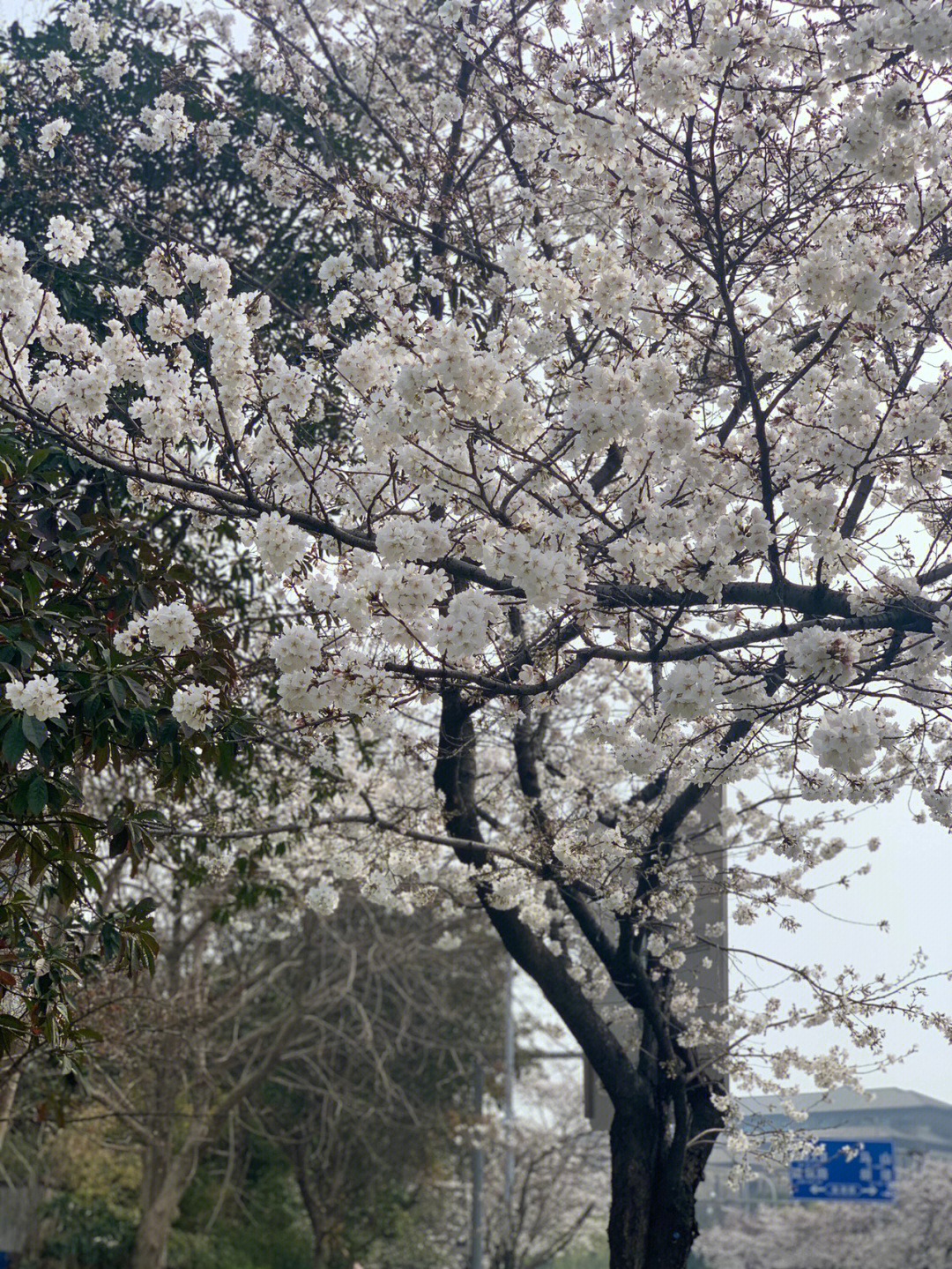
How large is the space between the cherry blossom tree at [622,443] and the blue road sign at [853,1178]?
4.33m

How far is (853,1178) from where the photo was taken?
9.60 m

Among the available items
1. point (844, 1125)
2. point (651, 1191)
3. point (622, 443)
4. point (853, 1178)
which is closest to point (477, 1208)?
point (853, 1178)

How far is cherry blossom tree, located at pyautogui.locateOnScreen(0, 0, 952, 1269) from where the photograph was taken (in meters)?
2.77

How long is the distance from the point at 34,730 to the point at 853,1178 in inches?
361

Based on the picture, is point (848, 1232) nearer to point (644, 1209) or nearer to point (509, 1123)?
point (509, 1123)

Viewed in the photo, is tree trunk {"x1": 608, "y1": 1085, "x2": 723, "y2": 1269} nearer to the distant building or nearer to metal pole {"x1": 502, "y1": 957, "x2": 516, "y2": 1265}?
the distant building

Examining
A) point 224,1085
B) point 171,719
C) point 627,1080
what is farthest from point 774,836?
point 224,1085

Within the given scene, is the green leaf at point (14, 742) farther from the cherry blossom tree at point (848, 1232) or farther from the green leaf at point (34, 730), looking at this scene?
the cherry blossom tree at point (848, 1232)

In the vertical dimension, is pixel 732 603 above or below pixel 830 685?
above

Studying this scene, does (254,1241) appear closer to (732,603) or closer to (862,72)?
(732,603)

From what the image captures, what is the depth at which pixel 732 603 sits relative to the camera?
3113 mm

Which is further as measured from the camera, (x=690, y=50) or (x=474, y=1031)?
(x=474, y=1031)

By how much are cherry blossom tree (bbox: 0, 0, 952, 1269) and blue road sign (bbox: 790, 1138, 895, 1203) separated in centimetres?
433

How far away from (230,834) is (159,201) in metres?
3.36
